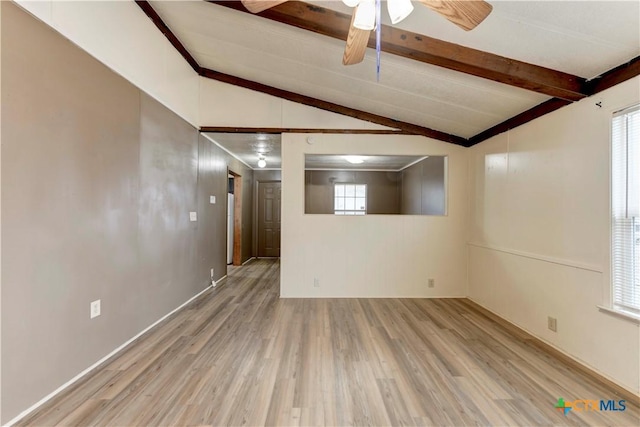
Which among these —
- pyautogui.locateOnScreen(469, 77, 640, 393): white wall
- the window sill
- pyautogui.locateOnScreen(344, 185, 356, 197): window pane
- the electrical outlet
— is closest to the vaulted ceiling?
pyautogui.locateOnScreen(469, 77, 640, 393): white wall

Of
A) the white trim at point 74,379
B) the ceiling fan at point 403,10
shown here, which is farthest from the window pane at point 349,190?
the ceiling fan at point 403,10

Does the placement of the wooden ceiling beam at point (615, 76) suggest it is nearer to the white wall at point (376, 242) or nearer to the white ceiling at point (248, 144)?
the white wall at point (376, 242)

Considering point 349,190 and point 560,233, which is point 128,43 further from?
point 349,190

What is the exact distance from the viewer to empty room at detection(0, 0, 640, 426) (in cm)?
167

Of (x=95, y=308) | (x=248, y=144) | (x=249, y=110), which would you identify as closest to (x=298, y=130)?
(x=249, y=110)

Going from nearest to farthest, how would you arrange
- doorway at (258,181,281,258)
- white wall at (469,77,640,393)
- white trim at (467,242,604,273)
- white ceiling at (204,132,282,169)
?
white wall at (469,77,640,393), white trim at (467,242,604,273), white ceiling at (204,132,282,169), doorway at (258,181,281,258)

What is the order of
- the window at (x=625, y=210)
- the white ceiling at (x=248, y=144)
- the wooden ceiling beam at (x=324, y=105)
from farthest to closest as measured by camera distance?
the white ceiling at (x=248, y=144) < the wooden ceiling beam at (x=324, y=105) < the window at (x=625, y=210)

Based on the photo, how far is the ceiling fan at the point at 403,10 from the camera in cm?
131

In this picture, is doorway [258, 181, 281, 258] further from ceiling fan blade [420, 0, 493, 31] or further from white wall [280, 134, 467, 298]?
ceiling fan blade [420, 0, 493, 31]

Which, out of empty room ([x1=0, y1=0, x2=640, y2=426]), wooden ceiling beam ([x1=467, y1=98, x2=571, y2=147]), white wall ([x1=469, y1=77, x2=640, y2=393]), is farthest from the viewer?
wooden ceiling beam ([x1=467, y1=98, x2=571, y2=147])

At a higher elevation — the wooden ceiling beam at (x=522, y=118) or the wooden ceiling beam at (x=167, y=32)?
the wooden ceiling beam at (x=167, y=32)

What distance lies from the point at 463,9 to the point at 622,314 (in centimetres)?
224

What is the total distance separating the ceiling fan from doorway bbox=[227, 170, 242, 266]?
4.99 m

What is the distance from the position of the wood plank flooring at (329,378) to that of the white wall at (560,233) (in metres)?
0.26
